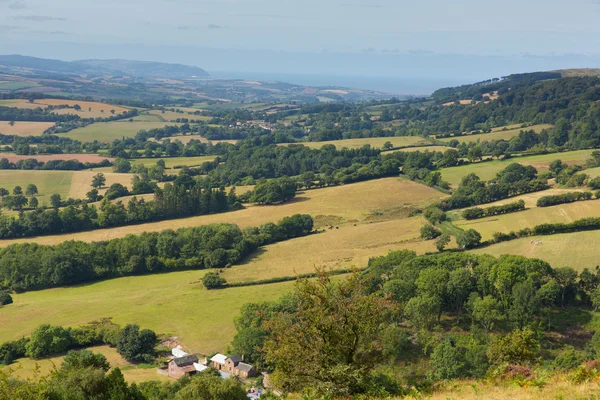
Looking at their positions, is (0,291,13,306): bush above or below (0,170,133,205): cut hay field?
below

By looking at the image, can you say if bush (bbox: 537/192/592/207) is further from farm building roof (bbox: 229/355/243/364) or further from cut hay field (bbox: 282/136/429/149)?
cut hay field (bbox: 282/136/429/149)

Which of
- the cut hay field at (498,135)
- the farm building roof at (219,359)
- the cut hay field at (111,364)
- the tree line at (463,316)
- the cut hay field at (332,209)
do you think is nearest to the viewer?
the tree line at (463,316)

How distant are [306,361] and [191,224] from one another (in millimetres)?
64399

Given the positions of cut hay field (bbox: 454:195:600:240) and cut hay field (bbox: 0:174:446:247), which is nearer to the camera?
cut hay field (bbox: 454:195:600:240)

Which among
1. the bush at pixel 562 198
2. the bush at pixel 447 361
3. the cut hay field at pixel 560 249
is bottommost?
the bush at pixel 447 361

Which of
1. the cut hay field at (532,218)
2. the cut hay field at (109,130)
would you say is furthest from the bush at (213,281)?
the cut hay field at (109,130)

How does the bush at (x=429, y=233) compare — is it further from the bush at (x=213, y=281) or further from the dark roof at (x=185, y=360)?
the dark roof at (x=185, y=360)

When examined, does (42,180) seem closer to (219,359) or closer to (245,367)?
(219,359)

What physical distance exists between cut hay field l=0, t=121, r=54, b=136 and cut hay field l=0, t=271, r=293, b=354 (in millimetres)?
119260

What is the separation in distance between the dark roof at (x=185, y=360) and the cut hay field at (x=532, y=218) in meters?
39.3

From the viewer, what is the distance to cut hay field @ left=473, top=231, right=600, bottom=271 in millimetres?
52769

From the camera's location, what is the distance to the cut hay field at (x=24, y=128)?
160750 mm

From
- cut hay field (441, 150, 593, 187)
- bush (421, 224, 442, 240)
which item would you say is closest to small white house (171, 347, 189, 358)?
bush (421, 224, 442, 240)

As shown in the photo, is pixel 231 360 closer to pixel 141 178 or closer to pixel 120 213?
pixel 120 213
